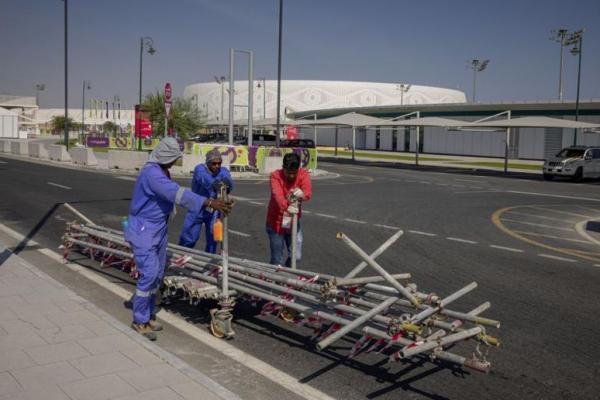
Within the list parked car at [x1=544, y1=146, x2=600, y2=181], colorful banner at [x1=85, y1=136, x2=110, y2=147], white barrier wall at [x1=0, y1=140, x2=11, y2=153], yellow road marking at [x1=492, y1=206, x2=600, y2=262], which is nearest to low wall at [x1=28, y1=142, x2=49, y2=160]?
→ white barrier wall at [x1=0, y1=140, x2=11, y2=153]

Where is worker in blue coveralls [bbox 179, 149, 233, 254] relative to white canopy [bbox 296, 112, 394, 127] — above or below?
below

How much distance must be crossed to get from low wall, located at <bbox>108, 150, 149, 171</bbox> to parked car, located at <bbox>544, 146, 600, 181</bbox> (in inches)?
811

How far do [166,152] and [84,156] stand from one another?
28.4 m

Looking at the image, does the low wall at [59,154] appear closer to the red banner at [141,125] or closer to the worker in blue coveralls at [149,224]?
the red banner at [141,125]

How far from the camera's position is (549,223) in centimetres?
1448

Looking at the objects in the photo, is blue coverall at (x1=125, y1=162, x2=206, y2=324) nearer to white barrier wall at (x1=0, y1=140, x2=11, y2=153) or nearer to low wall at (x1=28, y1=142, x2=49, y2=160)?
low wall at (x1=28, y1=142, x2=49, y2=160)

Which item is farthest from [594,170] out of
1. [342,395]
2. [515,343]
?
[342,395]

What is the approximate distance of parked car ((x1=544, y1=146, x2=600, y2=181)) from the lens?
29.3 m

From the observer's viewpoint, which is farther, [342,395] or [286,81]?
[286,81]

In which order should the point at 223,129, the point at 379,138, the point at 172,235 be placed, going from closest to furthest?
the point at 172,235
the point at 379,138
the point at 223,129

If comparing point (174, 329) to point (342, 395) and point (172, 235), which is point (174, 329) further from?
point (172, 235)

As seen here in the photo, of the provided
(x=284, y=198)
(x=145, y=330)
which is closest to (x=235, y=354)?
(x=145, y=330)

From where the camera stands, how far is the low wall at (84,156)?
31.7 metres

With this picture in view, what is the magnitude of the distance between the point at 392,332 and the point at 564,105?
154 ft
